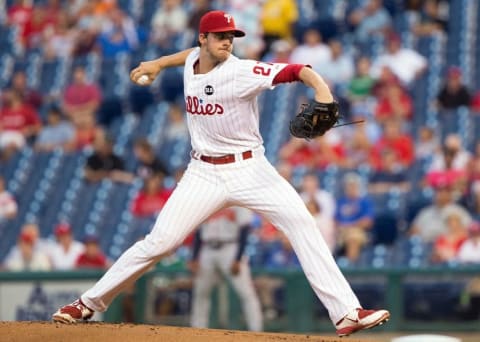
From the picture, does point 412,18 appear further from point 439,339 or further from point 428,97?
point 439,339

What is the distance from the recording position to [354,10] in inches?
545

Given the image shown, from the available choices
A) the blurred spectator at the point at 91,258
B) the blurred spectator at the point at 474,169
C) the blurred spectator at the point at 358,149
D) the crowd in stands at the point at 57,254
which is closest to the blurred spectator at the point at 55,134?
the crowd in stands at the point at 57,254

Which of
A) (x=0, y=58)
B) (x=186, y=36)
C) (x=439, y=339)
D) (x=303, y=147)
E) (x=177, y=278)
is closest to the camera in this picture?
(x=439, y=339)

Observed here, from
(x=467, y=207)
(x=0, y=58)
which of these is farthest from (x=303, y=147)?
(x=0, y=58)

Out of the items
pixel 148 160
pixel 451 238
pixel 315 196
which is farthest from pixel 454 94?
pixel 148 160

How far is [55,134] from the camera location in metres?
13.9

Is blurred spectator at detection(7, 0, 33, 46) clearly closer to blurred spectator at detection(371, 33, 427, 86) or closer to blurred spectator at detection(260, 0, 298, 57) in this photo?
blurred spectator at detection(260, 0, 298, 57)

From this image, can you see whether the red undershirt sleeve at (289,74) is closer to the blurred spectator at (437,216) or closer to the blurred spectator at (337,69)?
the blurred spectator at (437,216)

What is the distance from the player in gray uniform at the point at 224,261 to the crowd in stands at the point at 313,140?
1073 mm

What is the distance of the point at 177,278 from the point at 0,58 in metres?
6.05

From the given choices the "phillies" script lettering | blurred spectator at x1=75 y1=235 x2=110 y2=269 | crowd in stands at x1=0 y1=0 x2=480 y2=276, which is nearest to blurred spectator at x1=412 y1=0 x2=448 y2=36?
crowd in stands at x1=0 y1=0 x2=480 y2=276

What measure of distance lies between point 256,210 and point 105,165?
22.8 feet

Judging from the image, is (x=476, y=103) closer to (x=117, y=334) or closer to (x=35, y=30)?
(x=35, y=30)

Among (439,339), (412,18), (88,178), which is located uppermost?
(412,18)
